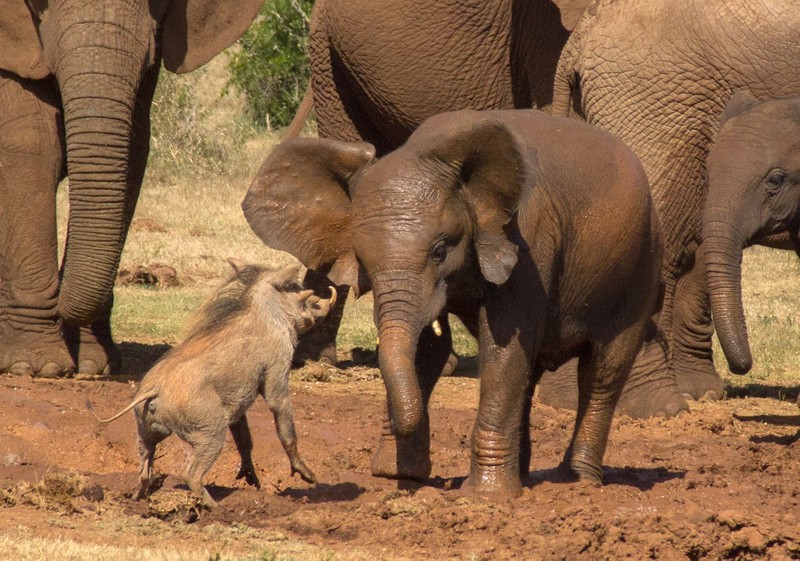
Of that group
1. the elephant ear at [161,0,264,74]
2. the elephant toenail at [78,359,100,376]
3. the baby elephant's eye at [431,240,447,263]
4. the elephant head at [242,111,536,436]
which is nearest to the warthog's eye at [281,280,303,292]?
the elephant head at [242,111,536,436]

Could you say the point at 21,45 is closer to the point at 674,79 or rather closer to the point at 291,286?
the point at 291,286

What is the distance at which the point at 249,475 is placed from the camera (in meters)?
7.02

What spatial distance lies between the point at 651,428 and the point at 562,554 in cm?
310

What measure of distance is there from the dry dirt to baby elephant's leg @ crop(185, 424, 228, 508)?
0.22ft

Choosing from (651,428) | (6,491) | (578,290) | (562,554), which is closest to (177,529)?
(6,491)

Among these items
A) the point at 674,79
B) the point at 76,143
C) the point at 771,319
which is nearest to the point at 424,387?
the point at 76,143

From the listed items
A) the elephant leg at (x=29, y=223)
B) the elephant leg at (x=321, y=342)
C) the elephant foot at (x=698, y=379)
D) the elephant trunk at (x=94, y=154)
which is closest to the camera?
the elephant trunk at (x=94, y=154)

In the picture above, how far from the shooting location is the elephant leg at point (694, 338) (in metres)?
9.95

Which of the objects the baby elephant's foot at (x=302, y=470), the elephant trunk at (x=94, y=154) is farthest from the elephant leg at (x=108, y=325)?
the baby elephant's foot at (x=302, y=470)

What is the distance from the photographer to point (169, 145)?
1883cm

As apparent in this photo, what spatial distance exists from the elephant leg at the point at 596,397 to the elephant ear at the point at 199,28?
4017 millimetres

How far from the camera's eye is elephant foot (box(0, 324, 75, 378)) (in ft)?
30.9

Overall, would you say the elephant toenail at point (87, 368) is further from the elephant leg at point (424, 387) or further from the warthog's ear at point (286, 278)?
the elephant leg at point (424, 387)

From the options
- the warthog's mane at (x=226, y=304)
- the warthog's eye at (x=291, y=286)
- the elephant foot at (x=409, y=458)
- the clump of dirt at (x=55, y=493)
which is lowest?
the clump of dirt at (x=55, y=493)
